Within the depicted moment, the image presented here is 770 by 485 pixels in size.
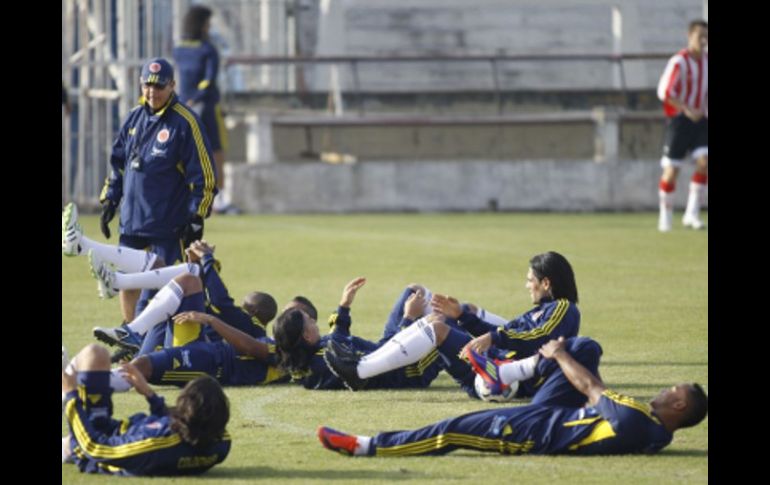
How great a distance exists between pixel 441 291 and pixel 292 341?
6179mm

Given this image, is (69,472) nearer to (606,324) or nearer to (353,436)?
(353,436)

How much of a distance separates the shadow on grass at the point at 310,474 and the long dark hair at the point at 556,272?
2.41 meters

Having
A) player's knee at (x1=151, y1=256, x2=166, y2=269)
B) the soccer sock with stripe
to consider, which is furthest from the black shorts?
player's knee at (x1=151, y1=256, x2=166, y2=269)

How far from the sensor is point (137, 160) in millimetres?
12469

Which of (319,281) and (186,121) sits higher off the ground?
(186,121)

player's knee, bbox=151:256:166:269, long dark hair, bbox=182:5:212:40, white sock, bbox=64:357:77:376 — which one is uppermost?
long dark hair, bbox=182:5:212:40

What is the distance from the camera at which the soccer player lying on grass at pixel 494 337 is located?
10461 millimetres

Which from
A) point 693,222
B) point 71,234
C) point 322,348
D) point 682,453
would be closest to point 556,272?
point 322,348

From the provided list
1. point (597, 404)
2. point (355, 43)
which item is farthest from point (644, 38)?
point (597, 404)

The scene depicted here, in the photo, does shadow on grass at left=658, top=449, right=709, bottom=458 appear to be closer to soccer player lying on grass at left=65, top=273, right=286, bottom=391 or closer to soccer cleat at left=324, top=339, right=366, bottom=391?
A: soccer cleat at left=324, top=339, right=366, bottom=391

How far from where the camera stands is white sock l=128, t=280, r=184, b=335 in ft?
36.8

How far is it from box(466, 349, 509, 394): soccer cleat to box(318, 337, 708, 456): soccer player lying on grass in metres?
1.20
